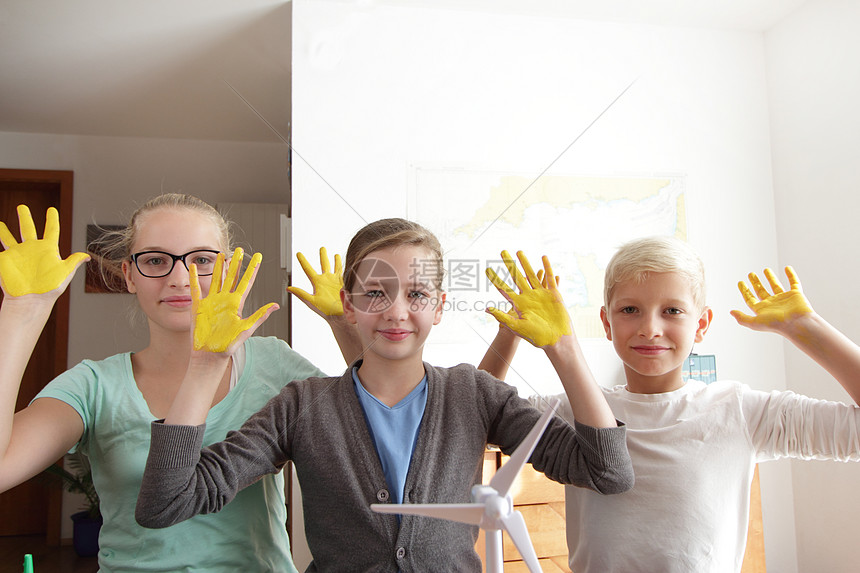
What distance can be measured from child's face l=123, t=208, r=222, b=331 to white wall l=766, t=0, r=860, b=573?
102 inches

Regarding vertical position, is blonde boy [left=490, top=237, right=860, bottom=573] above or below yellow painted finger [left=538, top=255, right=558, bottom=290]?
below

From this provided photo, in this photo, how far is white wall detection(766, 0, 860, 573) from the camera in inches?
101

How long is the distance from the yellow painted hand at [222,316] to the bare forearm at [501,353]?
48cm

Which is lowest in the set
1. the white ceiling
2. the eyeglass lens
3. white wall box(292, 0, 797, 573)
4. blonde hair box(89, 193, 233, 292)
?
the eyeglass lens

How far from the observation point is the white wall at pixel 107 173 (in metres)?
4.10

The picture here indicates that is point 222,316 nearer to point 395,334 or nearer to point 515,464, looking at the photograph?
point 395,334

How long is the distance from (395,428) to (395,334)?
6.2 inches

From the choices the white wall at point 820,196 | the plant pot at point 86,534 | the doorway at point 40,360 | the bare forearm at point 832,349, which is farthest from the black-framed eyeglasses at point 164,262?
the doorway at point 40,360

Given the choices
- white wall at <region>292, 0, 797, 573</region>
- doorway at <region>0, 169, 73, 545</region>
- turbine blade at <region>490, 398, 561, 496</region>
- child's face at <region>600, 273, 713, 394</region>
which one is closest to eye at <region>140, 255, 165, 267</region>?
turbine blade at <region>490, 398, 561, 496</region>

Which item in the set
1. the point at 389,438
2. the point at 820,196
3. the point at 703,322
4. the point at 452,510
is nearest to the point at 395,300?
the point at 389,438

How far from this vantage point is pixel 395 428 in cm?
100

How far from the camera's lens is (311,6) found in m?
2.62

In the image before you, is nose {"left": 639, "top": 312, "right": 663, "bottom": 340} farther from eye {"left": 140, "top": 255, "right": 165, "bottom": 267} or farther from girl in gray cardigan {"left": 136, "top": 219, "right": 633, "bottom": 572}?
eye {"left": 140, "top": 255, "right": 165, "bottom": 267}

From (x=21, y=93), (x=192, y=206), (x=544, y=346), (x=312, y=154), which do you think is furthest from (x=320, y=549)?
(x=21, y=93)
